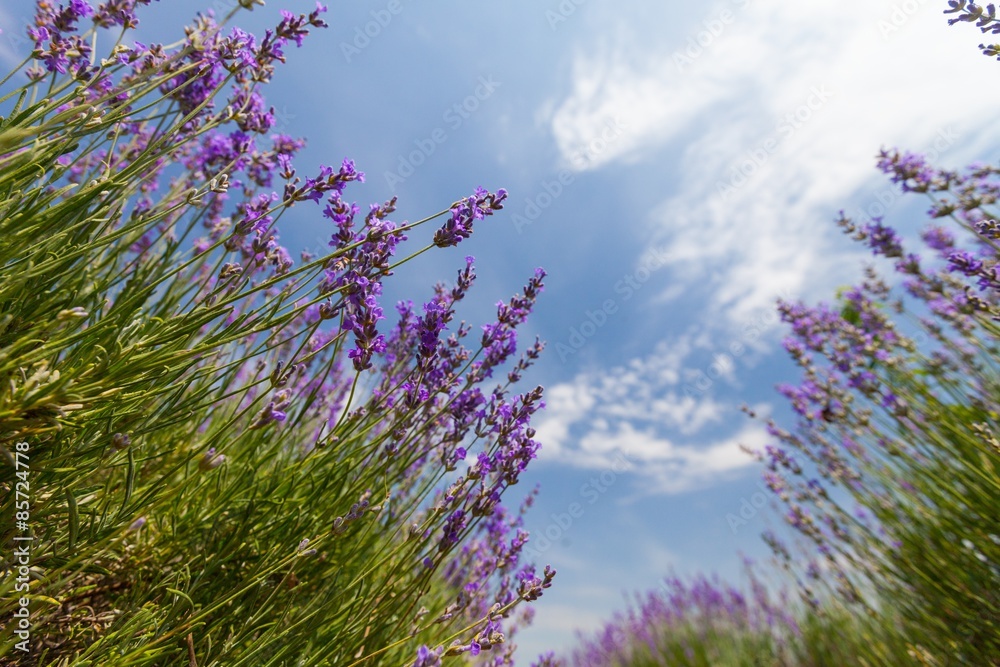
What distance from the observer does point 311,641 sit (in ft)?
5.16

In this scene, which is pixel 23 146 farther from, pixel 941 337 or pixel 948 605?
pixel 941 337

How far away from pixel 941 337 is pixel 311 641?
14.0 feet

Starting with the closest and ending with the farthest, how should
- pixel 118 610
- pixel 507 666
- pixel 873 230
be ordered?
1. pixel 118 610
2. pixel 507 666
3. pixel 873 230

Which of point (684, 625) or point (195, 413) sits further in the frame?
point (684, 625)

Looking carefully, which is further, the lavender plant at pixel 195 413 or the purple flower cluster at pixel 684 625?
the purple flower cluster at pixel 684 625

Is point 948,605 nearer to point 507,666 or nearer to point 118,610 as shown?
point 507,666

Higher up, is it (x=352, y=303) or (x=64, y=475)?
(x=352, y=303)

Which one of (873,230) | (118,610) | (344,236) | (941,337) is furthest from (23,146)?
(941,337)

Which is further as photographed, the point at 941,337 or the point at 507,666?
the point at 941,337

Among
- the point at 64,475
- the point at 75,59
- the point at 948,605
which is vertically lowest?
the point at 948,605

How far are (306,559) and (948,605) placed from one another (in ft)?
9.52

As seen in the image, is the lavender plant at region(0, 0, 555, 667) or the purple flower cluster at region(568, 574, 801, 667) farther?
the purple flower cluster at region(568, 574, 801, 667)

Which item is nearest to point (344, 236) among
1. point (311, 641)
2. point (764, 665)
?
point (311, 641)

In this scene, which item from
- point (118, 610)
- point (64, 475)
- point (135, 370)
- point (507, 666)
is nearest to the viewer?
point (135, 370)
